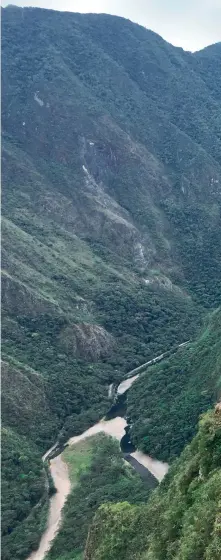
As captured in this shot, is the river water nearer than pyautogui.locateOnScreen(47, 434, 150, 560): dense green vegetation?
No

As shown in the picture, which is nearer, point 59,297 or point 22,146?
point 59,297

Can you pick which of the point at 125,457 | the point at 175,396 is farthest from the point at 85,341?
the point at 125,457

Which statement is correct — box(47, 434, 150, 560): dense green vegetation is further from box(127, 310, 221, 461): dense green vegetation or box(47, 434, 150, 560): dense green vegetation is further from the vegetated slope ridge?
box(127, 310, 221, 461): dense green vegetation

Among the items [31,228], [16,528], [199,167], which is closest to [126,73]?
[199,167]

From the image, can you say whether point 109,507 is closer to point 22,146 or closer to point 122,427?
point 122,427

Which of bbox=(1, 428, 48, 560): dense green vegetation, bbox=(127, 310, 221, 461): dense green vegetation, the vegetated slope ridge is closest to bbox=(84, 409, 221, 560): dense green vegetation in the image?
bbox=(1, 428, 48, 560): dense green vegetation

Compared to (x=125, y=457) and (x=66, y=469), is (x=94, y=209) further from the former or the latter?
(x=66, y=469)
